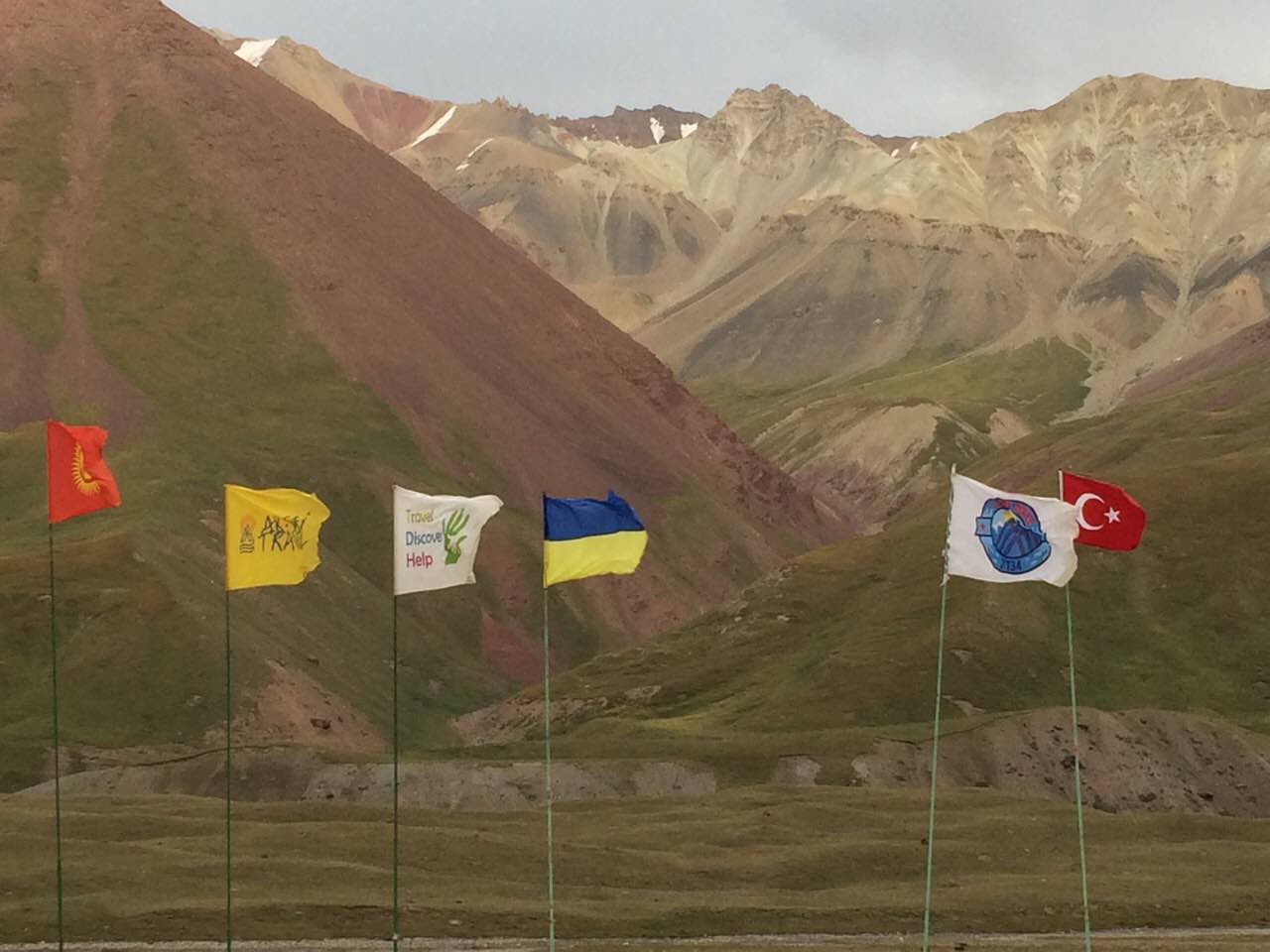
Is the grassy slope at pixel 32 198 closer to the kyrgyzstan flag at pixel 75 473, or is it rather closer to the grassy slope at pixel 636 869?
the grassy slope at pixel 636 869

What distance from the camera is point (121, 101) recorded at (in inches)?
7126

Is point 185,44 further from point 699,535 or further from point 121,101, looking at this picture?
point 699,535

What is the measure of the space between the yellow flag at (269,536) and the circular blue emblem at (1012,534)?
13643 millimetres

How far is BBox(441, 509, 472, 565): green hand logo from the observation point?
1630 inches

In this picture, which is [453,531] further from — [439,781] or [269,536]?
[439,781]

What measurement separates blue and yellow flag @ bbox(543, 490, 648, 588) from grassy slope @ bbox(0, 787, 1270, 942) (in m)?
12.9

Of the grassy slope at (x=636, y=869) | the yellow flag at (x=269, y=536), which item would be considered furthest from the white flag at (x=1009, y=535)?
the grassy slope at (x=636, y=869)

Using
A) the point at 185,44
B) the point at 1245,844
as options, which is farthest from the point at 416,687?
the point at 185,44

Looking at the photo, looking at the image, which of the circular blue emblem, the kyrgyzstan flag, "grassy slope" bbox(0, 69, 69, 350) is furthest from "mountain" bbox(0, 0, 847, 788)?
the circular blue emblem

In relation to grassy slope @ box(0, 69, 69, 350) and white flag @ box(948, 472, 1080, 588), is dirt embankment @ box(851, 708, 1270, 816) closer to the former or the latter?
white flag @ box(948, 472, 1080, 588)

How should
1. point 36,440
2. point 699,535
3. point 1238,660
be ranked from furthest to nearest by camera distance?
point 699,535 < point 36,440 < point 1238,660

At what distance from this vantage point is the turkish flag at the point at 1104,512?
40.0 meters

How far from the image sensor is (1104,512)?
132 feet

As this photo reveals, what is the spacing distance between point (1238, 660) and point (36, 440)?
269ft
